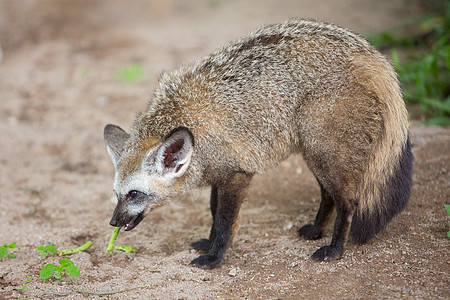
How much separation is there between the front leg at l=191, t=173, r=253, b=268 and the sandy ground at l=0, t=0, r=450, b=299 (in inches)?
6.2

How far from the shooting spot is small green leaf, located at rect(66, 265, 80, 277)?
4.64 meters

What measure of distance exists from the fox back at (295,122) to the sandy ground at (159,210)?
700mm

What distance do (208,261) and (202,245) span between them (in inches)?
17.3

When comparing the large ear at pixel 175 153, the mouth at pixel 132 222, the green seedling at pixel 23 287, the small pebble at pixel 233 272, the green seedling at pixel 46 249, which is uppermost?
the large ear at pixel 175 153

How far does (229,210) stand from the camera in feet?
16.9

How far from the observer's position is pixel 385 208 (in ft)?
16.3

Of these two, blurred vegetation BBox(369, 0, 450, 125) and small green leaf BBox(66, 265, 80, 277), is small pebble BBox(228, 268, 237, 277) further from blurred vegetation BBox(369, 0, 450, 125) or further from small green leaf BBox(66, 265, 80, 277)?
blurred vegetation BBox(369, 0, 450, 125)

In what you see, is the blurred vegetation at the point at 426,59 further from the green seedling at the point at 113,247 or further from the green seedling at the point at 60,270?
the green seedling at the point at 60,270

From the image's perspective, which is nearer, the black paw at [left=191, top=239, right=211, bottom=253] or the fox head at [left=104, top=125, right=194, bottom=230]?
the fox head at [left=104, top=125, right=194, bottom=230]

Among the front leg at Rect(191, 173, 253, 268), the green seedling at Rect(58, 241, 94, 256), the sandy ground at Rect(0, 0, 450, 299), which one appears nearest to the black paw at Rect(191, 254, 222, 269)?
the front leg at Rect(191, 173, 253, 268)

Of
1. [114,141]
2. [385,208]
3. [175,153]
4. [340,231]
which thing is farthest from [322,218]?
[114,141]

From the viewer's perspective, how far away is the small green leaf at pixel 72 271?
4641 millimetres

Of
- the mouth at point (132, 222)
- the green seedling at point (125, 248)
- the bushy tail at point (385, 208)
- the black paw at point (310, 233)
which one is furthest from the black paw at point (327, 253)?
the green seedling at point (125, 248)

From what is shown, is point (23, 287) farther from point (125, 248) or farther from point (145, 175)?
Result: point (145, 175)
